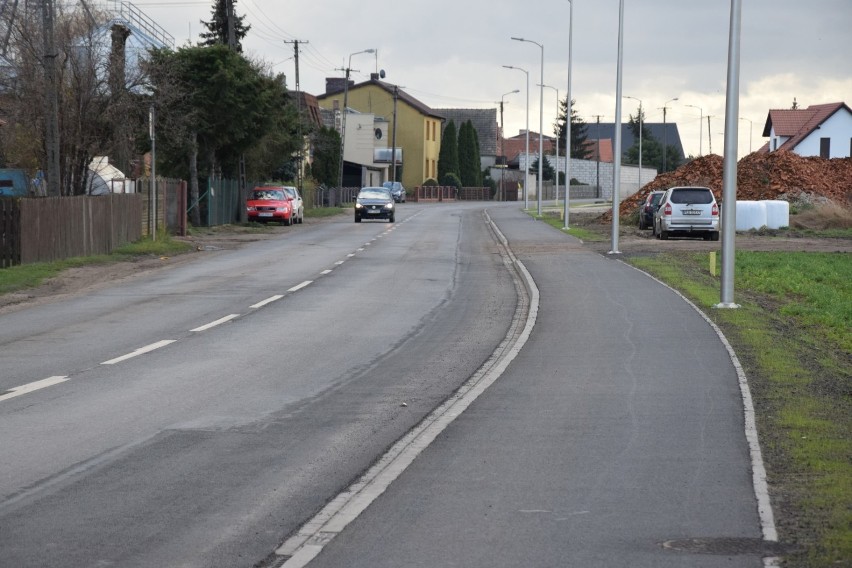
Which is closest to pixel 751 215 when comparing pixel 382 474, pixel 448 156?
pixel 382 474

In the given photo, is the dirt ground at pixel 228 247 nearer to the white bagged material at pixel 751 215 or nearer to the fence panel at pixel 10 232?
the fence panel at pixel 10 232

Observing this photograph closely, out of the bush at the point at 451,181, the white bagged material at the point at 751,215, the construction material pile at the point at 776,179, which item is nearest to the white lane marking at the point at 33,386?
the white bagged material at the point at 751,215

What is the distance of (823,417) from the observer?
10.0 m

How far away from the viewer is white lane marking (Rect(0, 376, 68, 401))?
10.5m

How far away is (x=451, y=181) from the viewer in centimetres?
12238

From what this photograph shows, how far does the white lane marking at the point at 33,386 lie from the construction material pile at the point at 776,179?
157 ft

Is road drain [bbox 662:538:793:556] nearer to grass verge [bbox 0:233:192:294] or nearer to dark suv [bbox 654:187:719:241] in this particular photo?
grass verge [bbox 0:233:192:294]

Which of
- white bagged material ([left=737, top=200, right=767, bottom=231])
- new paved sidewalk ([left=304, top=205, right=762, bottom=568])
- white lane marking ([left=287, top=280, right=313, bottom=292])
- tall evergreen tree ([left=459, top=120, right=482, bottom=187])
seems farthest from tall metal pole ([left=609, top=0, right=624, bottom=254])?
tall evergreen tree ([left=459, top=120, right=482, bottom=187])

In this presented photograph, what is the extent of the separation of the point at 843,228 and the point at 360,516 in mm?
44856

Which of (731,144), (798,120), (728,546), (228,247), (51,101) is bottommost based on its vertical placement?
(228,247)

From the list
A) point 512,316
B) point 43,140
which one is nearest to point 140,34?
point 43,140

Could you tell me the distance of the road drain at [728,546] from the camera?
604cm

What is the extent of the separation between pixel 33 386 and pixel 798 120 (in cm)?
9359

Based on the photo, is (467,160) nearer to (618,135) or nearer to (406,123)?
(406,123)
